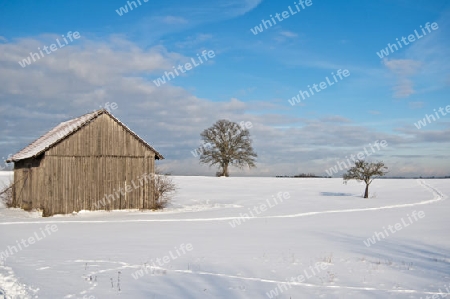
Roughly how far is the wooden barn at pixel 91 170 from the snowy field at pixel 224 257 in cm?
227

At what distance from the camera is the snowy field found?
344 inches

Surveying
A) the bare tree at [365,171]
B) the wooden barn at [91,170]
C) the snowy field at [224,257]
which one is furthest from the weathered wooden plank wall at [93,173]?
the bare tree at [365,171]

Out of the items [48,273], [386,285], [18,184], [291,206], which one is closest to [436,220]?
[291,206]

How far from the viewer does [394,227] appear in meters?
19.5

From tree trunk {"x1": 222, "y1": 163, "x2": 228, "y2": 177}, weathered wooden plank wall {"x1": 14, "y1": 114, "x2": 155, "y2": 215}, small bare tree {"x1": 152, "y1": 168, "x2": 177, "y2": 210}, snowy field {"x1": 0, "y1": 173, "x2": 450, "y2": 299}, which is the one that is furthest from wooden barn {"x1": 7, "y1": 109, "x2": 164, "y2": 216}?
tree trunk {"x1": 222, "y1": 163, "x2": 228, "y2": 177}

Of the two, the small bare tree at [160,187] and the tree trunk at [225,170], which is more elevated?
the tree trunk at [225,170]

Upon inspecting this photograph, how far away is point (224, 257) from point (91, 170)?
16.0 metres

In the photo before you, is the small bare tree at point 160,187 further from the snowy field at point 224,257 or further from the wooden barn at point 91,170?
the snowy field at point 224,257

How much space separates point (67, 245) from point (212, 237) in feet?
17.5

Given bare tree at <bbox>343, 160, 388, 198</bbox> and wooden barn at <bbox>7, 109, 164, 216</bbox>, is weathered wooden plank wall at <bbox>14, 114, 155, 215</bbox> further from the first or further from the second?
bare tree at <bbox>343, 160, 388, 198</bbox>

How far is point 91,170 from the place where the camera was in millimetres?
25672

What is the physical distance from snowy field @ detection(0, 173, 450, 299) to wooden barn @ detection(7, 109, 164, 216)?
227 centimetres

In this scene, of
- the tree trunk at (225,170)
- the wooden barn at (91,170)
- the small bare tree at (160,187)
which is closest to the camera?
the wooden barn at (91,170)

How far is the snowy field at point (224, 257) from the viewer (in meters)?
8.73
